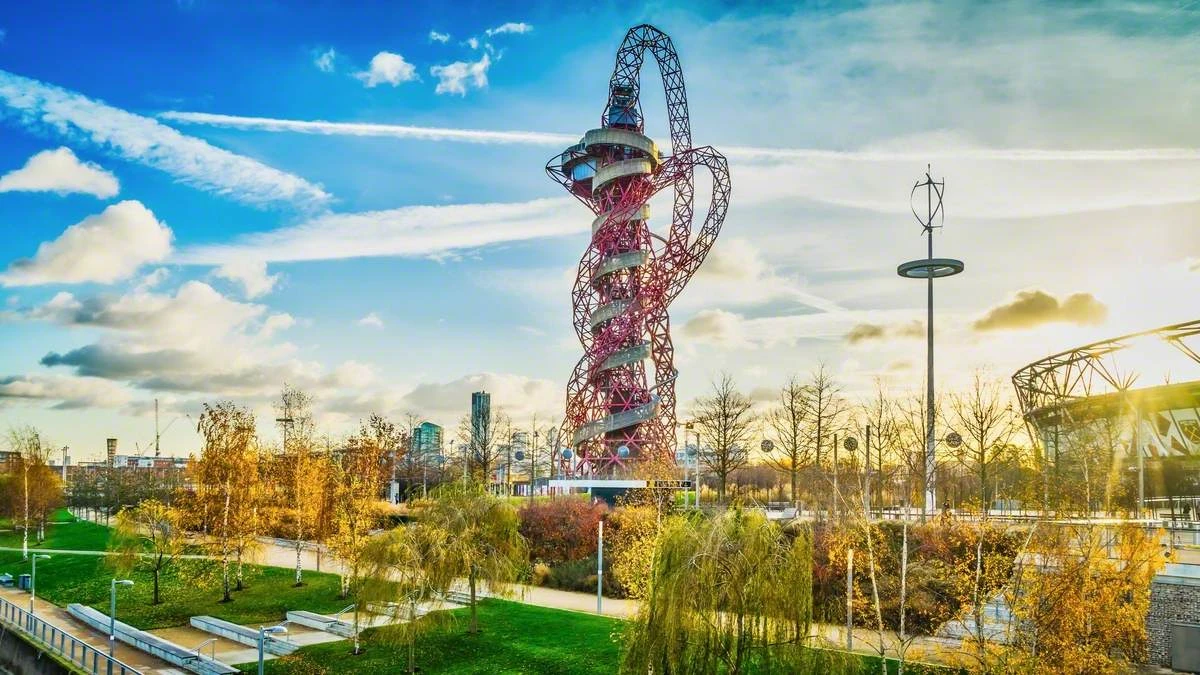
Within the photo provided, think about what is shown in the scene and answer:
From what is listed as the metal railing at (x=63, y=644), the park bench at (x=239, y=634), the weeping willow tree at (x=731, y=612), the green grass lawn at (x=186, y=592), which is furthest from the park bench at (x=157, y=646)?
the weeping willow tree at (x=731, y=612)

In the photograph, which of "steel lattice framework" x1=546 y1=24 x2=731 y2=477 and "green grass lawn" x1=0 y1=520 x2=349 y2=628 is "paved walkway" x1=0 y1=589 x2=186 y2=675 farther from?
"steel lattice framework" x1=546 y1=24 x2=731 y2=477

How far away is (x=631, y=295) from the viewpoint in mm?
55688

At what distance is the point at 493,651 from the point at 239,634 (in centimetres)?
950

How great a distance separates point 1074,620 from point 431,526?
18582 millimetres

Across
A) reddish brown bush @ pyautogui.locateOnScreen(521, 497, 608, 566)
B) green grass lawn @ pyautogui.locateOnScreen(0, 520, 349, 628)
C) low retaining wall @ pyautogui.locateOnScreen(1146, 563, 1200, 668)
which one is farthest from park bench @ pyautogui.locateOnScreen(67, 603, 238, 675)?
low retaining wall @ pyautogui.locateOnScreen(1146, 563, 1200, 668)

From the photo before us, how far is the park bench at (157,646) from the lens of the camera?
1039 inches

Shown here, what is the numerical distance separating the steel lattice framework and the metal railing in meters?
29.5

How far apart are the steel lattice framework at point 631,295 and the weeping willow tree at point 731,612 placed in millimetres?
35325

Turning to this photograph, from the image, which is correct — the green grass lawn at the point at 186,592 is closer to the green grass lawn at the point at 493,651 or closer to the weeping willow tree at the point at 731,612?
the green grass lawn at the point at 493,651

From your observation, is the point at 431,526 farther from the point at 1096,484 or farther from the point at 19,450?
the point at 19,450

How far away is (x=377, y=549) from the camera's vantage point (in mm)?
27500

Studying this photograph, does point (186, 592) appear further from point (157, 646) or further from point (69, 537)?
point (69, 537)

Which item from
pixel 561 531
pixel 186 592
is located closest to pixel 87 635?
pixel 186 592

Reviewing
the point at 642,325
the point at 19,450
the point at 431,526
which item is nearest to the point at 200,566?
the point at 431,526
